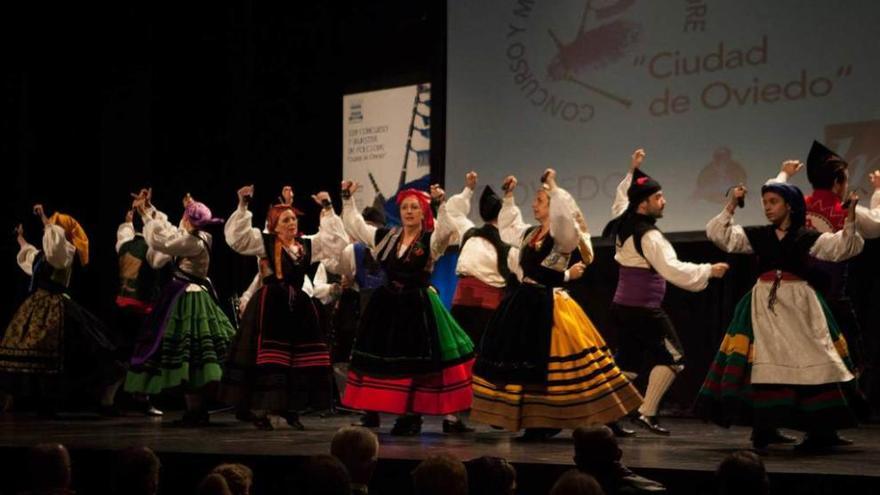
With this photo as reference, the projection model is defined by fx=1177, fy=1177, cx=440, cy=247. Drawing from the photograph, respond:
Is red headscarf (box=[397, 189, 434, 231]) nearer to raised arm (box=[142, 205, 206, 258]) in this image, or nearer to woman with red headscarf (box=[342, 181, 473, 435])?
woman with red headscarf (box=[342, 181, 473, 435])

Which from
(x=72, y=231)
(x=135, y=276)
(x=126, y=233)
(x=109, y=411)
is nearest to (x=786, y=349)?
(x=109, y=411)

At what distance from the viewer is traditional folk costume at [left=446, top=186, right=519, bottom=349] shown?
6.95m

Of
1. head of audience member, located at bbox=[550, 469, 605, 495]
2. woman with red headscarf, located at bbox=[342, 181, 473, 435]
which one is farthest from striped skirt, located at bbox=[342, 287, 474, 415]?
head of audience member, located at bbox=[550, 469, 605, 495]

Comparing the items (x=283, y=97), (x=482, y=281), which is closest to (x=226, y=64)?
(x=283, y=97)

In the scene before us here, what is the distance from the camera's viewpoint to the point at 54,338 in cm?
748

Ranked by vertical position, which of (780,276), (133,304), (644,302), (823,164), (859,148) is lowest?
(133,304)

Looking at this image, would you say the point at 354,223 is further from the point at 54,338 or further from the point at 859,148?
the point at 859,148

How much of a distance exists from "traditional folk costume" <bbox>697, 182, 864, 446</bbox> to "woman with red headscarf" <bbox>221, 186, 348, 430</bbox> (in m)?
2.09

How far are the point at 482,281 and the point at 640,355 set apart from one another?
1219 mm

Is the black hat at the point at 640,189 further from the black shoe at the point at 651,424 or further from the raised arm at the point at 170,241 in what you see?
the raised arm at the point at 170,241

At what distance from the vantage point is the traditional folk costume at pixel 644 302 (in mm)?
5832

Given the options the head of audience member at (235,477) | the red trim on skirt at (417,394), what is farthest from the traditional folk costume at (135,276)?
the head of audience member at (235,477)

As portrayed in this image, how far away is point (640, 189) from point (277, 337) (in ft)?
6.56

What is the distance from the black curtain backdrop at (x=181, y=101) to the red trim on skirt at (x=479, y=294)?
2076 mm
